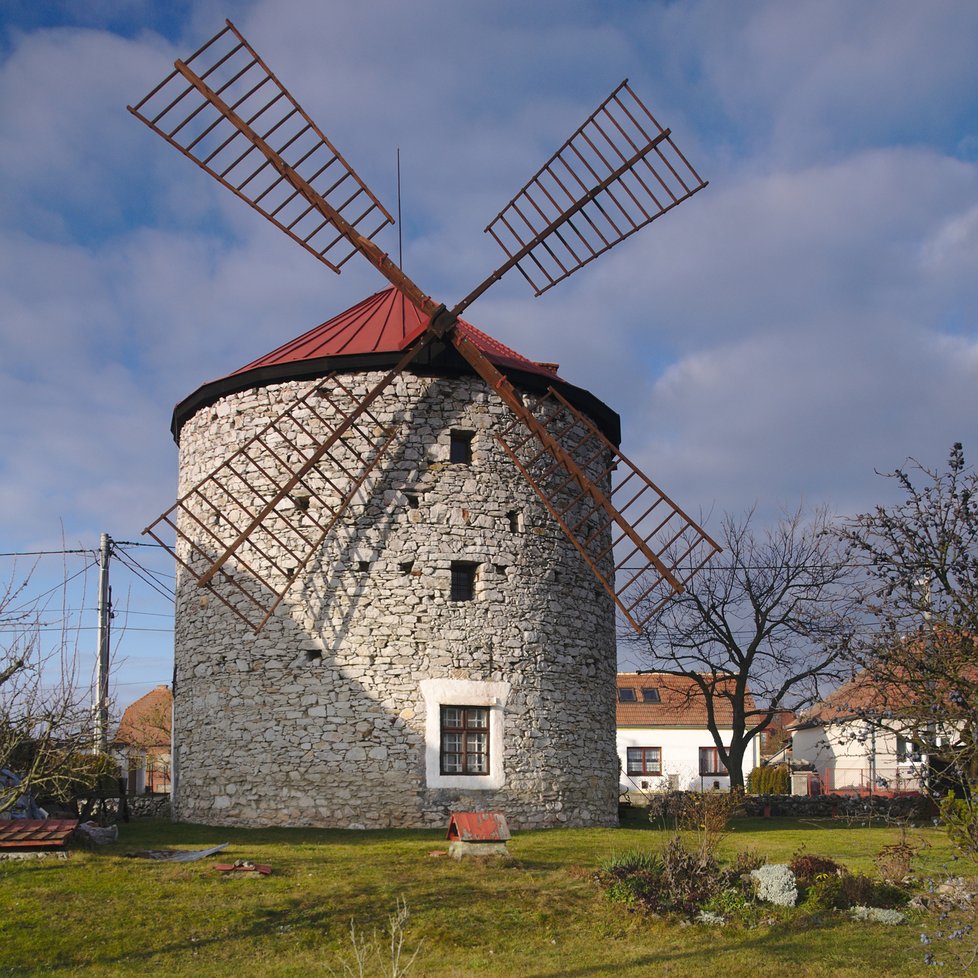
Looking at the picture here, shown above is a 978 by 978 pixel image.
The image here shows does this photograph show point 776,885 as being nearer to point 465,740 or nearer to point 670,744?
point 465,740

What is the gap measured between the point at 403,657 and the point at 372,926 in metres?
6.86

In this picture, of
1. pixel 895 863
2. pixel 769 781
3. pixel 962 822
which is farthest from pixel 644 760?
pixel 962 822

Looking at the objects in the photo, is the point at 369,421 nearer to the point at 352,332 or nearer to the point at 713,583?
the point at 352,332

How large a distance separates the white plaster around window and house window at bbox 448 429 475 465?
347 centimetres

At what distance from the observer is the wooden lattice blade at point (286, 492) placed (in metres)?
17.7

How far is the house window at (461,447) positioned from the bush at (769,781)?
2506 centimetres

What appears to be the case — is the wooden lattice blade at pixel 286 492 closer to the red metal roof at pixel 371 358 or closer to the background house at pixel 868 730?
the red metal roof at pixel 371 358

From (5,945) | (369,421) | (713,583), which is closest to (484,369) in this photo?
(369,421)

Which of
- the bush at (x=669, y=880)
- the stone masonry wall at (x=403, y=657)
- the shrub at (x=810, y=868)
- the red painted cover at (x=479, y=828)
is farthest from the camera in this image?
the stone masonry wall at (x=403, y=657)

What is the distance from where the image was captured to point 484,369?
1798cm

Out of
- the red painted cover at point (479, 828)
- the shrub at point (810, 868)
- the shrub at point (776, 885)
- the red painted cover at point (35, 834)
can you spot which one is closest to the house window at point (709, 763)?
the red painted cover at point (479, 828)

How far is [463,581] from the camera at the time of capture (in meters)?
18.1

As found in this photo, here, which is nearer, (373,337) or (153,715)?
(373,337)

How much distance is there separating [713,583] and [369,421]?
1410cm
